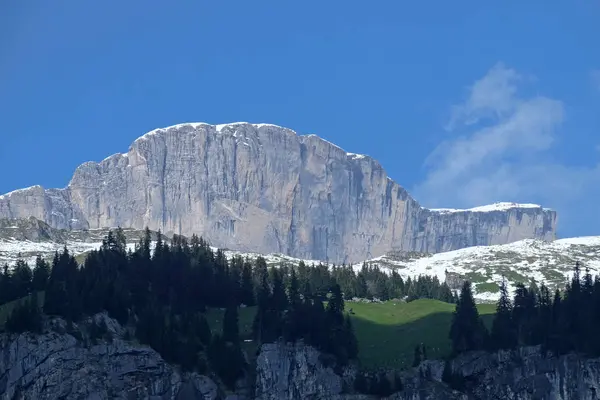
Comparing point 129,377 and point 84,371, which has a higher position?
point 84,371

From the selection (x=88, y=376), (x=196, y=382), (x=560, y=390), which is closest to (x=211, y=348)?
(x=196, y=382)

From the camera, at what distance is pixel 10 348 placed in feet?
603

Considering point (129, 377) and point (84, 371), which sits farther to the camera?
point (129, 377)

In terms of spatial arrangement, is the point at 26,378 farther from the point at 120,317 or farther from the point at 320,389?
the point at 320,389

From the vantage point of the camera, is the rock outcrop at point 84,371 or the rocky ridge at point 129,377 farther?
the rocky ridge at point 129,377

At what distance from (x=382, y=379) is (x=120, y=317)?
41.9 meters

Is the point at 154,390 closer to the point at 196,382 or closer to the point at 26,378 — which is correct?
the point at 196,382

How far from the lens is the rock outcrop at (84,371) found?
181750 mm

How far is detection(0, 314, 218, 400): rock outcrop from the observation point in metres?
182

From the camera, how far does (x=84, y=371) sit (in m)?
184

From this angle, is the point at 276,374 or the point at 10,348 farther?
the point at 276,374

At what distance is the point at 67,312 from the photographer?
191250mm

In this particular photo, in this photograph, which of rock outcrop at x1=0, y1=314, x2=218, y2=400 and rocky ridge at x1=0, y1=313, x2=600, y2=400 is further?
rocky ridge at x1=0, y1=313, x2=600, y2=400

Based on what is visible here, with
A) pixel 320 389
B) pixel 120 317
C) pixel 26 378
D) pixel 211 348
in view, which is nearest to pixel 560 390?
pixel 320 389
